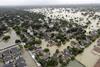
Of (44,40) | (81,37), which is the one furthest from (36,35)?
(81,37)

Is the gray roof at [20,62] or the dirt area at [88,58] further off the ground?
the gray roof at [20,62]

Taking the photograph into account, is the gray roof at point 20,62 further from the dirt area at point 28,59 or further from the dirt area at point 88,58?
the dirt area at point 88,58

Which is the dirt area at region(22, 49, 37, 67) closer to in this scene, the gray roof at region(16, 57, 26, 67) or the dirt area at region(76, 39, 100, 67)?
the gray roof at region(16, 57, 26, 67)

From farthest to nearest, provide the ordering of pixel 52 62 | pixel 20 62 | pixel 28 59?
1. pixel 28 59
2. pixel 52 62
3. pixel 20 62

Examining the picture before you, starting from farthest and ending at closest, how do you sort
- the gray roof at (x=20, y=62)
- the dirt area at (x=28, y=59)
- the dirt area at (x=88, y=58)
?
the dirt area at (x=88, y=58), the dirt area at (x=28, y=59), the gray roof at (x=20, y=62)

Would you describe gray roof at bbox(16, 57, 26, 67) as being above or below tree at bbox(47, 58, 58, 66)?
above

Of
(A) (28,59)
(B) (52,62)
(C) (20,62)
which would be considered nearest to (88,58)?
(B) (52,62)

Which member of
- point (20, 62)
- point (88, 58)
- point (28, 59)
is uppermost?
point (20, 62)

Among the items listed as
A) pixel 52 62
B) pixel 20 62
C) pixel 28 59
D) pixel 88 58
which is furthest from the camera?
pixel 88 58

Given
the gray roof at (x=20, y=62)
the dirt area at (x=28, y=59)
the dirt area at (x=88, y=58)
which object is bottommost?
the dirt area at (x=88, y=58)

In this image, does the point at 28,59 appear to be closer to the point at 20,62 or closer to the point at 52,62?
the point at 20,62

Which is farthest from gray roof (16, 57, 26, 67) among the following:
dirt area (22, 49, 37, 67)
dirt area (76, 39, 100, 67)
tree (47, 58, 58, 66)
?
dirt area (76, 39, 100, 67)

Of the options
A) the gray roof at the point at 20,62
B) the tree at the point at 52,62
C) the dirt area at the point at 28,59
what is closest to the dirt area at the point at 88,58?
→ the tree at the point at 52,62
